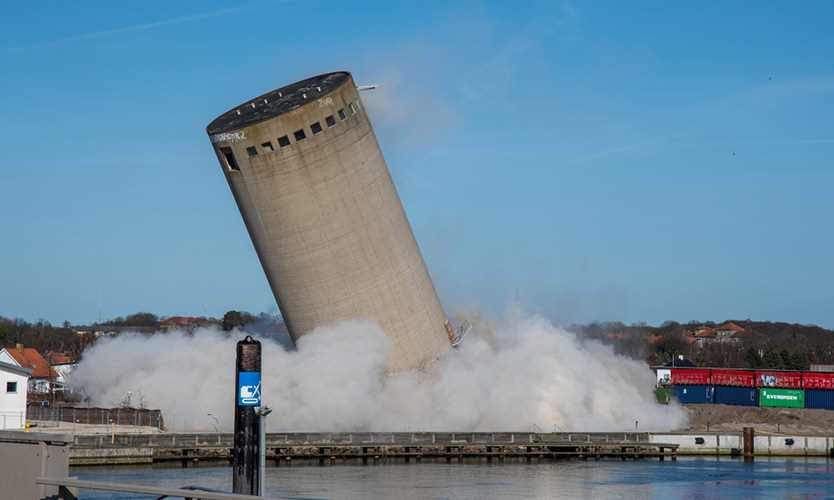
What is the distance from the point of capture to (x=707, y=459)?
4041cm

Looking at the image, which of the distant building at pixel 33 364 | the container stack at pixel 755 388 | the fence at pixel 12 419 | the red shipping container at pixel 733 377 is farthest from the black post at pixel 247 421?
the red shipping container at pixel 733 377

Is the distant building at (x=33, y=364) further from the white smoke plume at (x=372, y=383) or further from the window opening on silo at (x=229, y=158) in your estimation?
the window opening on silo at (x=229, y=158)

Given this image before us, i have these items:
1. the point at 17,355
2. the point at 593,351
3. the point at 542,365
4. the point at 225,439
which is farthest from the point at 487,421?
the point at 17,355

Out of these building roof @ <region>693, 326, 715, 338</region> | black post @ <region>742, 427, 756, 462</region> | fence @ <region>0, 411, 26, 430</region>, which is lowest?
black post @ <region>742, 427, 756, 462</region>

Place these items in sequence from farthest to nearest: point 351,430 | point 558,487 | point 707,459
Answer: point 707,459, point 351,430, point 558,487

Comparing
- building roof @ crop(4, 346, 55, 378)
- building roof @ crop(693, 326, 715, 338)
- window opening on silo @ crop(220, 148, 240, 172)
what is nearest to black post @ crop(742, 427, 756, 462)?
window opening on silo @ crop(220, 148, 240, 172)

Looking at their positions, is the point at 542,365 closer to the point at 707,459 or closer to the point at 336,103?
the point at 707,459

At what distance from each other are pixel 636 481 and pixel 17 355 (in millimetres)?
47076

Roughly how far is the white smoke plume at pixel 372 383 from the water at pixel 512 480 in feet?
10.3

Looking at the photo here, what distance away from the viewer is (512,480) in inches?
1222

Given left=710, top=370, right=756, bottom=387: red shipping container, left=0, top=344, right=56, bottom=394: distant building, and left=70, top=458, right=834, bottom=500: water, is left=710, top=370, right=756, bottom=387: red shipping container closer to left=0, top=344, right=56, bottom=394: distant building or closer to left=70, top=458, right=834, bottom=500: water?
left=70, top=458, right=834, bottom=500: water

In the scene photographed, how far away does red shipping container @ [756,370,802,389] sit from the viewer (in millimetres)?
60344

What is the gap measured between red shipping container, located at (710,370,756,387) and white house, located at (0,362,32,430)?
125 ft

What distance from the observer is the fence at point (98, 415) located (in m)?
38.0
